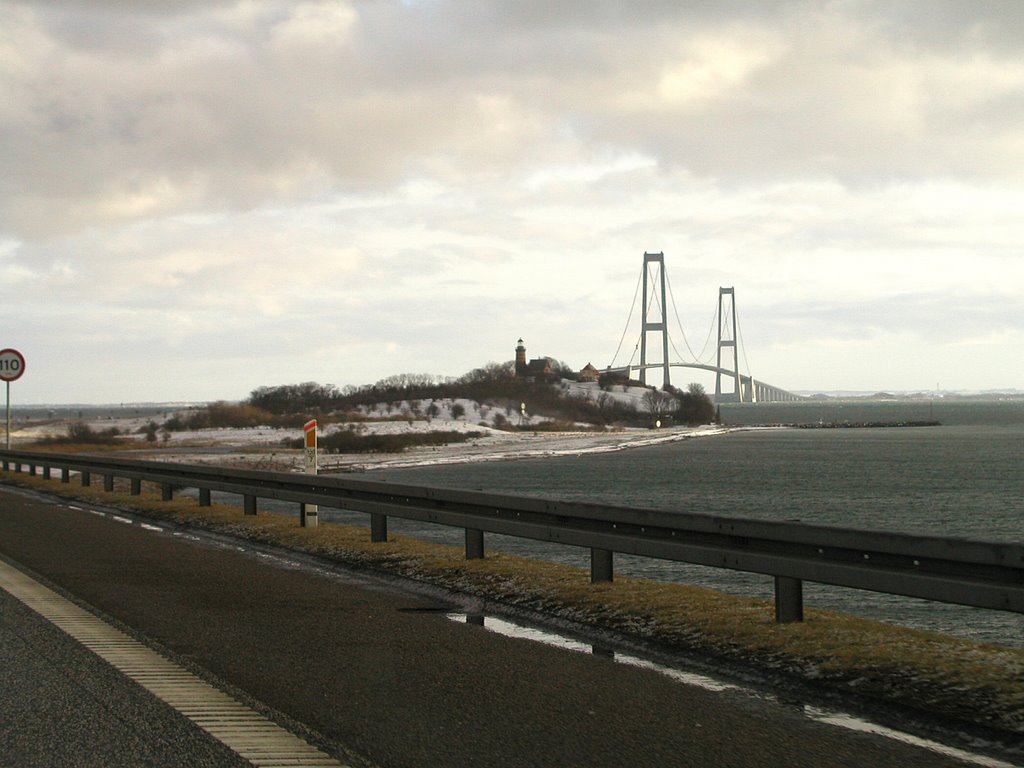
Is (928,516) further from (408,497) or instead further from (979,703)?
(979,703)

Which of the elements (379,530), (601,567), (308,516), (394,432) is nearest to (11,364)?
(308,516)

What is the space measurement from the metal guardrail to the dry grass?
36 cm

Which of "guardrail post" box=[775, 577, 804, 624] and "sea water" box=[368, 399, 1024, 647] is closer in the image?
"guardrail post" box=[775, 577, 804, 624]

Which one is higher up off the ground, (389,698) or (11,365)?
(11,365)

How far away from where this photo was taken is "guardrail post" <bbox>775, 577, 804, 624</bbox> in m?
7.66

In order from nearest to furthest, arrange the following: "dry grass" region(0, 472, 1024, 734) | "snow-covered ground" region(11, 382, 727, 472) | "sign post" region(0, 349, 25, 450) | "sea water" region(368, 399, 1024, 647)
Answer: "dry grass" region(0, 472, 1024, 734) → "sea water" region(368, 399, 1024, 647) → "sign post" region(0, 349, 25, 450) → "snow-covered ground" region(11, 382, 727, 472)

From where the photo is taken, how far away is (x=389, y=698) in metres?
5.78

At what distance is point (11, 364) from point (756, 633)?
26.2m

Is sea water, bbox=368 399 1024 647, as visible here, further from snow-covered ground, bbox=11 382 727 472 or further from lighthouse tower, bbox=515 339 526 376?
lighthouse tower, bbox=515 339 526 376

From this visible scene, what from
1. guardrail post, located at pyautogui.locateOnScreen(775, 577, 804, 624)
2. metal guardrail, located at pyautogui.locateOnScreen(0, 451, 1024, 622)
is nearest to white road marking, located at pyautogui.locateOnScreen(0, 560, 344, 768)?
metal guardrail, located at pyautogui.locateOnScreen(0, 451, 1024, 622)

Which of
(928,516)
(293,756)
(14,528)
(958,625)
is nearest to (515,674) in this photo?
(293,756)

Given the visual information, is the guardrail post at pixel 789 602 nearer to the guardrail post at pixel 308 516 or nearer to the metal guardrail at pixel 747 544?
the metal guardrail at pixel 747 544

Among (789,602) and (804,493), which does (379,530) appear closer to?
(789,602)

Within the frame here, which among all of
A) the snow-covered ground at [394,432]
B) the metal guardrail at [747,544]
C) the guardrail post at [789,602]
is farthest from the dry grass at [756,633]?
the snow-covered ground at [394,432]
